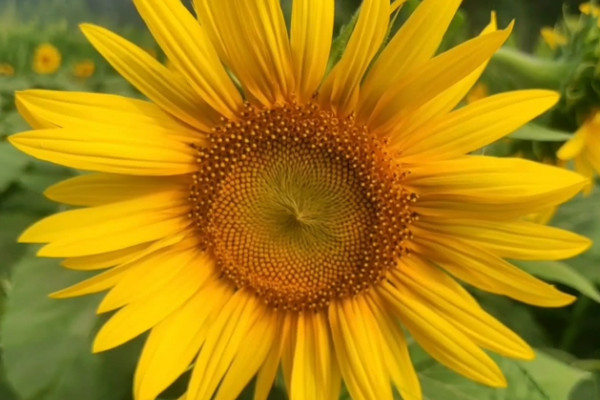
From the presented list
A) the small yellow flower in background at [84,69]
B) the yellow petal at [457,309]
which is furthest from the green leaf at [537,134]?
the small yellow flower in background at [84,69]

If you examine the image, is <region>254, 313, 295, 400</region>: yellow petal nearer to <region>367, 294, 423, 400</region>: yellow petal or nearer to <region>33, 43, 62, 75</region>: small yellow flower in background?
<region>367, 294, 423, 400</region>: yellow petal

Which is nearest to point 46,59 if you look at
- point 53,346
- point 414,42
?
point 53,346

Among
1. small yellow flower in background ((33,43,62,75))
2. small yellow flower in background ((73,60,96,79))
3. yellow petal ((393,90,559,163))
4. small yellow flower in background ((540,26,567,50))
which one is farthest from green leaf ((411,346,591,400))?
small yellow flower in background ((33,43,62,75))

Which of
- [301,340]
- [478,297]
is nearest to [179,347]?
[301,340]

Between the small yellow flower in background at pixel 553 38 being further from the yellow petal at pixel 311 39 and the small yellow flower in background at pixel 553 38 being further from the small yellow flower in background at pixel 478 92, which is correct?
Result: the yellow petal at pixel 311 39

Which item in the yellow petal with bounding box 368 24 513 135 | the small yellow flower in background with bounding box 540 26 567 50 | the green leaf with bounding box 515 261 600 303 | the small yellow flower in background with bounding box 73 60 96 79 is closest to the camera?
the yellow petal with bounding box 368 24 513 135

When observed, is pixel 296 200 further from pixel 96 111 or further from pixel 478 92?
pixel 478 92
